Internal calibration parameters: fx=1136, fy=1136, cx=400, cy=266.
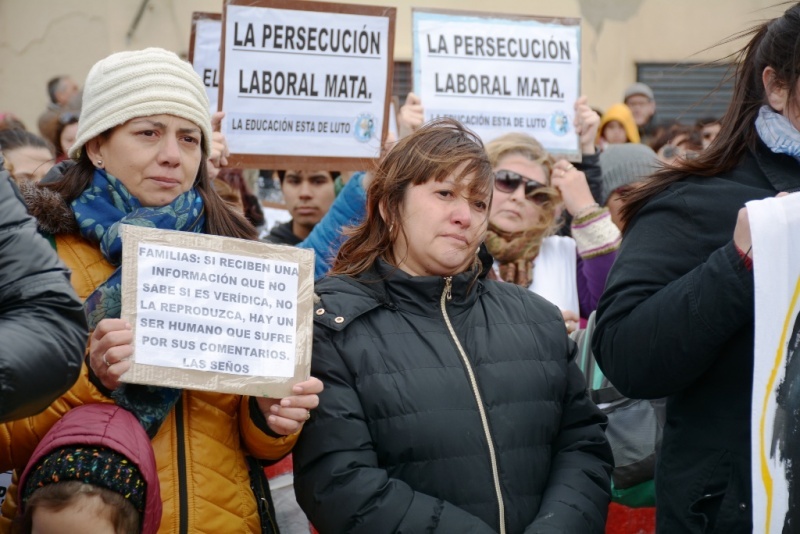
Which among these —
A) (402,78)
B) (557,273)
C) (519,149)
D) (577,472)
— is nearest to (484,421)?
(577,472)

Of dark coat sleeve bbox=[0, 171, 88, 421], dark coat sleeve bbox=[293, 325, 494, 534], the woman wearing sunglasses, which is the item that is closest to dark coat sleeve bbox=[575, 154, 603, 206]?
the woman wearing sunglasses

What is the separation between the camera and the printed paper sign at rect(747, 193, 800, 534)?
250 cm

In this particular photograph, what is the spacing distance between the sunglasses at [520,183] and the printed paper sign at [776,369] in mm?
2327

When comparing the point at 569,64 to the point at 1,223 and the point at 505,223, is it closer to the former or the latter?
the point at 505,223

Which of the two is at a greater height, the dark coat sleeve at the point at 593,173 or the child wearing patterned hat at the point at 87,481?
the dark coat sleeve at the point at 593,173

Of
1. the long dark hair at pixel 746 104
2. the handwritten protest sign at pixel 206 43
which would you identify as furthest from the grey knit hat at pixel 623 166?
the long dark hair at pixel 746 104

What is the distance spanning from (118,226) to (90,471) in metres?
0.65

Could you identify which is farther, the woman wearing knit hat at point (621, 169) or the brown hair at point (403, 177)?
the woman wearing knit hat at point (621, 169)

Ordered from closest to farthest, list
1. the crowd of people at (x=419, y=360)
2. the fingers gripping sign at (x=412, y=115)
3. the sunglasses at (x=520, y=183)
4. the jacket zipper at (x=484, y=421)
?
1. the crowd of people at (x=419, y=360)
2. the jacket zipper at (x=484, y=421)
3. the sunglasses at (x=520, y=183)
4. the fingers gripping sign at (x=412, y=115)

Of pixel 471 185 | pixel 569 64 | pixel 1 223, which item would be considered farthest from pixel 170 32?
pixel 1 223

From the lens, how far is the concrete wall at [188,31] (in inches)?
437

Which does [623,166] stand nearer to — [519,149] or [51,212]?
[519,149]

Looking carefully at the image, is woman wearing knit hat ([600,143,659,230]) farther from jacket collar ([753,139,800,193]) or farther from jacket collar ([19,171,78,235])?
jacket collar ([19,171,78,235])

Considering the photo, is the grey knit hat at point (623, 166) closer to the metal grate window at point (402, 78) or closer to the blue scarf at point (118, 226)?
the blue scarf at point (118, 226)
